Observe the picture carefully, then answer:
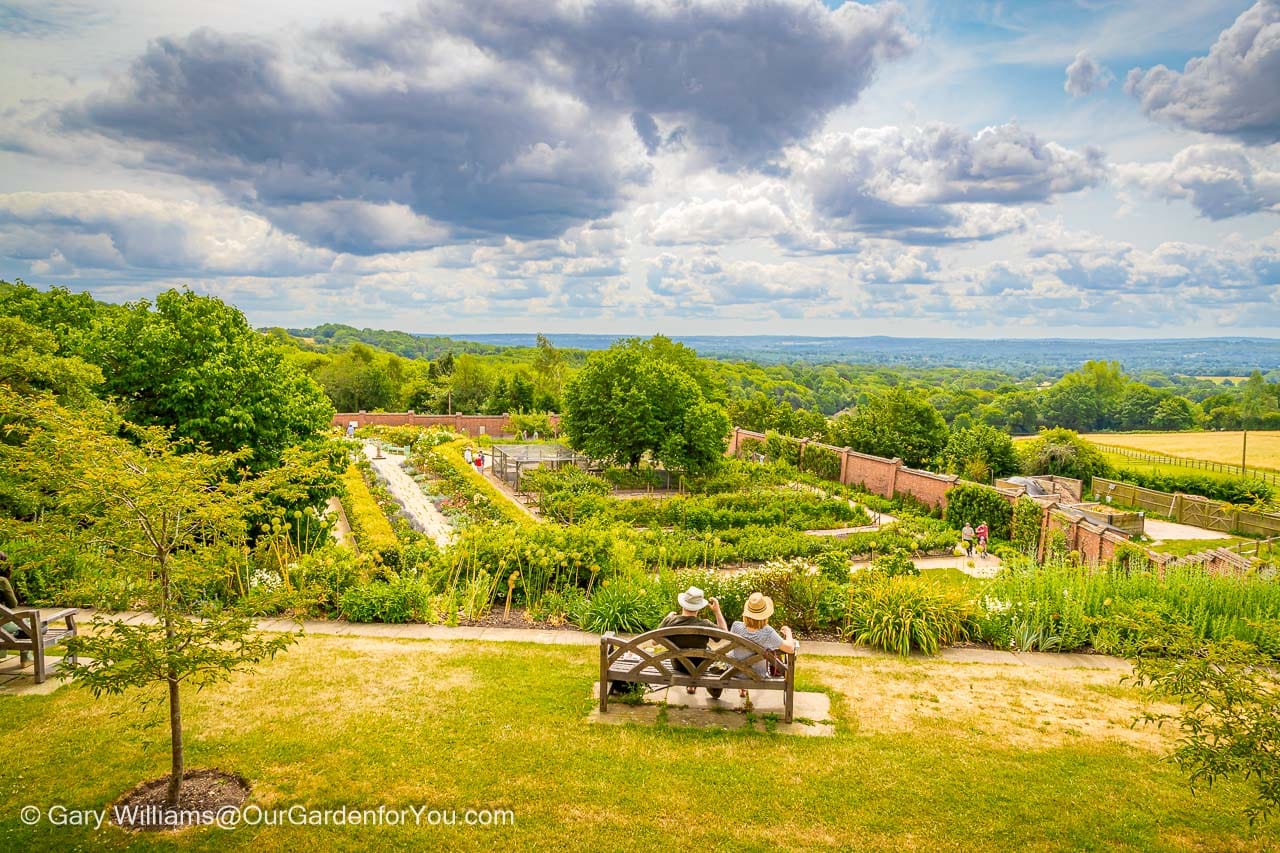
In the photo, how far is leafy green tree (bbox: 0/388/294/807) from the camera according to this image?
15.4 ft

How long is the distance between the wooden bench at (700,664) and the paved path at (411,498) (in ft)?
26.6

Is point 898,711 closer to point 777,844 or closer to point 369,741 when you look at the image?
point 777,844

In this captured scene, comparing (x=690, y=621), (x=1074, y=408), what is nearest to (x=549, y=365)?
(x=690, y=621)

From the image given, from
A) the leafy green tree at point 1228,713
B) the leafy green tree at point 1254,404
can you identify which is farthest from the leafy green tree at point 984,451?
the leafy green tree at point 1254,404

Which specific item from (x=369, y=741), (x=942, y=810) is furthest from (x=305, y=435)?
(x=942, y=810)

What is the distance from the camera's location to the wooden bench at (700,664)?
21.6 ft

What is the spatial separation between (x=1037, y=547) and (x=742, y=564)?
30.5ft

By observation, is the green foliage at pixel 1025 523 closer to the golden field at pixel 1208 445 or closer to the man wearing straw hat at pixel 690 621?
the man wearing straw hat at pixel 690 621

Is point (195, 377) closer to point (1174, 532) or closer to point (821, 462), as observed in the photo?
point (821, 462)

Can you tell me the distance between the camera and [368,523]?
18406 mm

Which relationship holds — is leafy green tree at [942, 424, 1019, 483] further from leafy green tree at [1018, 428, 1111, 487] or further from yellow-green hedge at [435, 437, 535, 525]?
yellow-green hedge at [435, 437, 535, 525]

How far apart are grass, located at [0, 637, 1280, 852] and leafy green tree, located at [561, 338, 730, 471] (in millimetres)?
19338

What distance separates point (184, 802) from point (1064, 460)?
134ft

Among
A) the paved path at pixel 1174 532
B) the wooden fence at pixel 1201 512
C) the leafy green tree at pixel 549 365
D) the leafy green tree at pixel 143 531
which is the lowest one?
the paved path at pixel 1174 532
